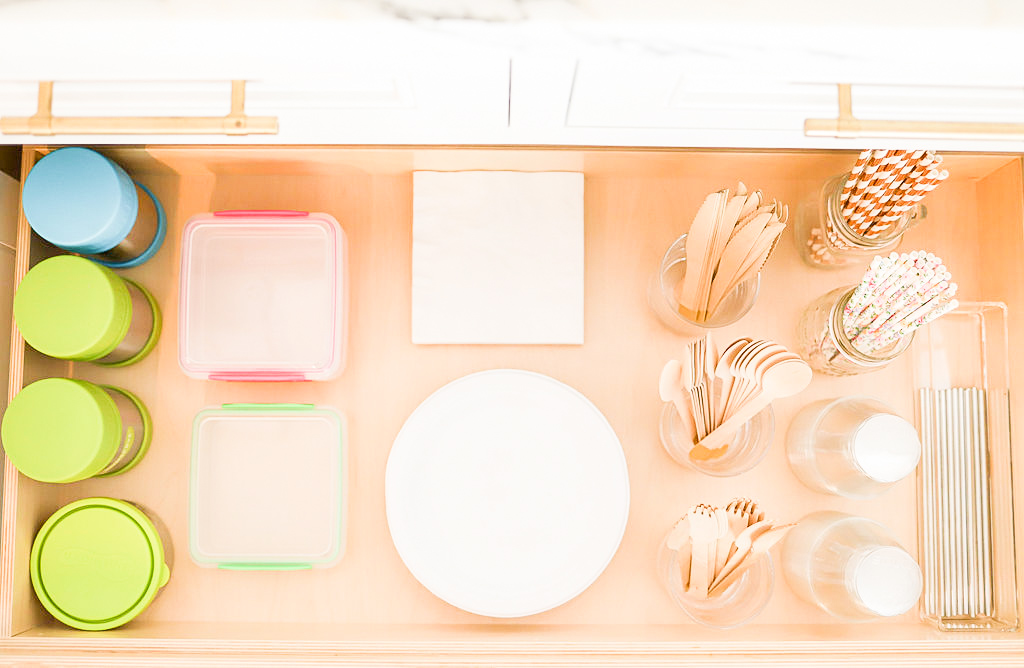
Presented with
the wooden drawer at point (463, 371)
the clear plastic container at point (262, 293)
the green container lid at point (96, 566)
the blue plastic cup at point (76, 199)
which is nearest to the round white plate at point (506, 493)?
the wooden drawer at point (463, 371)

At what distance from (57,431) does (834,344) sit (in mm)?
A: 799

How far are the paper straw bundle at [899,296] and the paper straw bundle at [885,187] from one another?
6 cm

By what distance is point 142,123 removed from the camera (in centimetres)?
58

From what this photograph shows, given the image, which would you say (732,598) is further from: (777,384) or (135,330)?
(135,330)

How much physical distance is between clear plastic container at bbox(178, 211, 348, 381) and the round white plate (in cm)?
15

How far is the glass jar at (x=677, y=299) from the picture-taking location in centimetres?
78

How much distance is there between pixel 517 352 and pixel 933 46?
502mm

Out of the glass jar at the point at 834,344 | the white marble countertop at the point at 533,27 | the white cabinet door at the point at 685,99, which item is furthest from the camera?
the glass jar at the point at 834,344

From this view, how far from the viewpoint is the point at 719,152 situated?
2.61ft

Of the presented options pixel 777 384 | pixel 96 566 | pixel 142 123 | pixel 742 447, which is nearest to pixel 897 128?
pixel 777 384

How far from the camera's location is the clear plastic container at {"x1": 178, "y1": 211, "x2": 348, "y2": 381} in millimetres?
810

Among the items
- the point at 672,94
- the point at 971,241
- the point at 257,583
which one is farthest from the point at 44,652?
the point at 971,241

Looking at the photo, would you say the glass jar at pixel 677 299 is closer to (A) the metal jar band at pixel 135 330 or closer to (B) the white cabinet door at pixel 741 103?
(B) the white cabinet door at pixel 741 103

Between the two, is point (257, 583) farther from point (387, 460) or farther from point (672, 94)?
point (672, 94)
